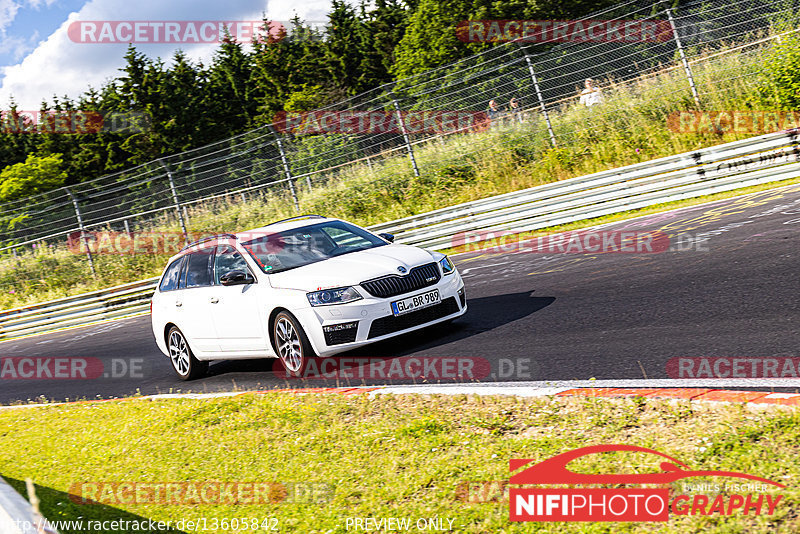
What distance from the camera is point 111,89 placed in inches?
3061

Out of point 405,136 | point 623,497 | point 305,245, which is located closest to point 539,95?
point 405,136

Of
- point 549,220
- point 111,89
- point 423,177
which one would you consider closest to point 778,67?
point 549,220

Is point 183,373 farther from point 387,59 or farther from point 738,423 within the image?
point 387,59

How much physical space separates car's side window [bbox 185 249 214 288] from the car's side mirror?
27.1 inches

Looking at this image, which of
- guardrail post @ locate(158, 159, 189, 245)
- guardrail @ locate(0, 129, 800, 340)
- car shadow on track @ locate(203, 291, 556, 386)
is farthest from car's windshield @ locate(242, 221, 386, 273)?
Result: guardrail post @ locate(158, 159, 189, 245)

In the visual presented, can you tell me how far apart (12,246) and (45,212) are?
2.14 metres

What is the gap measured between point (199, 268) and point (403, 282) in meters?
2.93

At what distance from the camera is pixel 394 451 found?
495cm

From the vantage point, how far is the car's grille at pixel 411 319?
796 centimetres

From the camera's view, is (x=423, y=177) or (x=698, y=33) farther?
(x=423, y=177)

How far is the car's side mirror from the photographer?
864 cm

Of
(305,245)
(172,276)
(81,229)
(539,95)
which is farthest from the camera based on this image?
(81,229)

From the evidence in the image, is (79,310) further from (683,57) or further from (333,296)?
(683,57)

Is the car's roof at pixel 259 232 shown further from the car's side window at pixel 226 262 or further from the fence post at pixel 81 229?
the fence post at pixel 81 229
